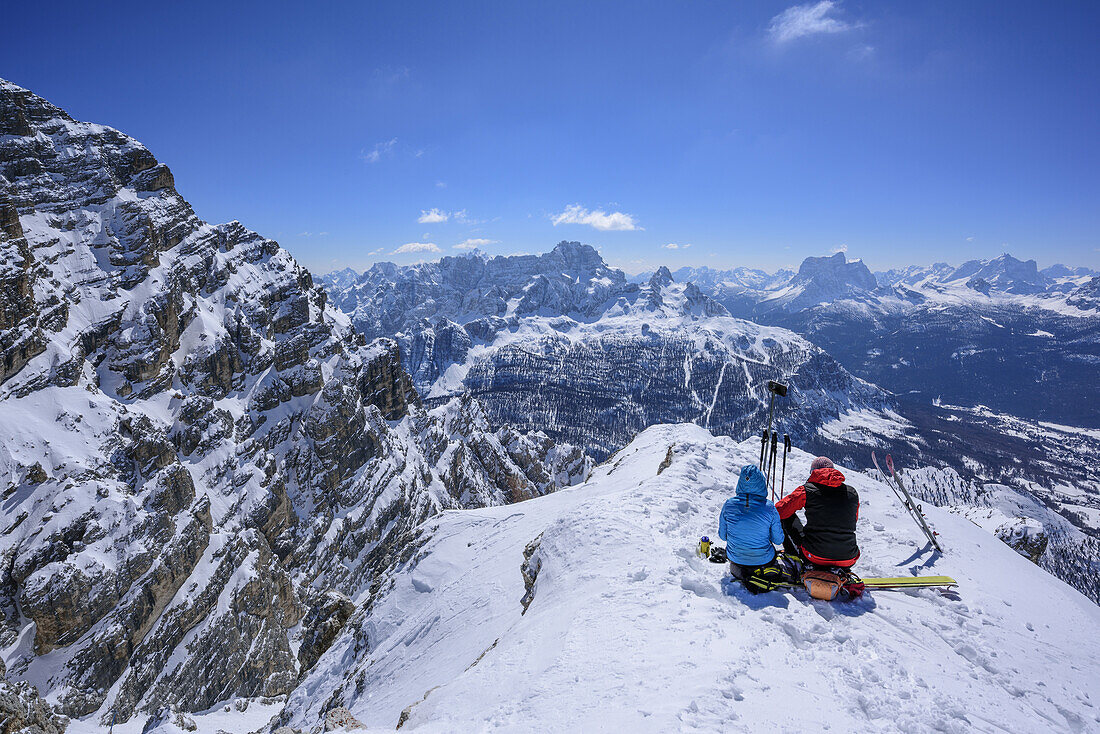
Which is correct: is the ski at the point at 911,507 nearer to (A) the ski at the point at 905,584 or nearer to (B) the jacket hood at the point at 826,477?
(A) the ski at the point at 905,584

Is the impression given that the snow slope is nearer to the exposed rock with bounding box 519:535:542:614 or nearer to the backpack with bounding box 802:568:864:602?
the backpack with bounding box 802:568:864:602

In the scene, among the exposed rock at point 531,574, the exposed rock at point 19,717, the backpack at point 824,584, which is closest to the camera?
the backpack at point 824,584

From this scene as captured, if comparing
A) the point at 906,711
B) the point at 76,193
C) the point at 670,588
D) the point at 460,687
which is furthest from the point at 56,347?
the point at 906,711

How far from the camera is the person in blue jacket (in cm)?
1066

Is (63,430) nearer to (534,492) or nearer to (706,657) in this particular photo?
(706,657)

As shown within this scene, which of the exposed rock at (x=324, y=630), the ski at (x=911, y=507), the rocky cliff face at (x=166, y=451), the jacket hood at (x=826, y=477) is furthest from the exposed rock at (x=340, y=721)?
the exposed rock at (x=324, y=630)

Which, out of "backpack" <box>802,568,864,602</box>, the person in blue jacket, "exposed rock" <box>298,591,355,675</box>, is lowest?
"exposed rock" <box>298,591,355,675</box>

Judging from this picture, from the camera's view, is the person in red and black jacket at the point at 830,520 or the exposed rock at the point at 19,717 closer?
the person in red and black jacket at the point at 830,520

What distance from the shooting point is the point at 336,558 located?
78.2 m

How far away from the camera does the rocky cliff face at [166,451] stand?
A: 148 ft

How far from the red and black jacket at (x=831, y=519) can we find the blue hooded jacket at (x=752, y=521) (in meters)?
0.92

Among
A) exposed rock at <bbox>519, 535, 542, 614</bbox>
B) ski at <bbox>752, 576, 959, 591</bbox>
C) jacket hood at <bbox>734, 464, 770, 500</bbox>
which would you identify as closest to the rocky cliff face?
exposed rock at <bbox>519, 535, 542, 614</bbox>

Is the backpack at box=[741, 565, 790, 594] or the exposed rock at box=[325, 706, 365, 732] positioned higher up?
the backpack at box=[741, 565, 790, 594]

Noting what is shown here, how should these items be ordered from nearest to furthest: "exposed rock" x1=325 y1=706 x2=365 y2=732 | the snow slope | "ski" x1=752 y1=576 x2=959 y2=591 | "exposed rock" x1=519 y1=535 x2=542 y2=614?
the snow slope
"ski" x1=752 y1=576 x2=959 y2=591
"exposed rock" x1=325 y1=706 x2=365 y2=732
"exposed rock" x1=519 y1=535 x2=542 y2=614
